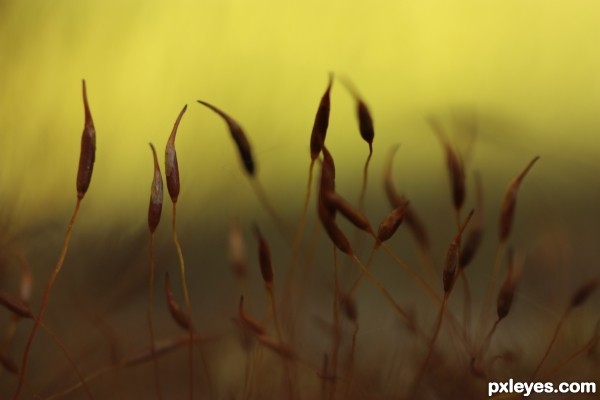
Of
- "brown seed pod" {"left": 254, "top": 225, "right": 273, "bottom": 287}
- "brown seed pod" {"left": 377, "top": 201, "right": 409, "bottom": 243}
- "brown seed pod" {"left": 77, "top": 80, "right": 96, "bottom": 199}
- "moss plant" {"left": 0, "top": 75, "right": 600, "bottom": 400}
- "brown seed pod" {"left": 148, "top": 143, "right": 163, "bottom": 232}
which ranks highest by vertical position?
"brown seed pod" {"left": 77, "top": 80, "right": 96, "bottom": 199}

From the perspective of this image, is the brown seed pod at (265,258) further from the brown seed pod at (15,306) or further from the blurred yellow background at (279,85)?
the blurred yellow background at (279,85)

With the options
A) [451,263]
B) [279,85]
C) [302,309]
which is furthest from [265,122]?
[451,263]

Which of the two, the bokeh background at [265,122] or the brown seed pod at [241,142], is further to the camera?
the bokeh background at [265,122]

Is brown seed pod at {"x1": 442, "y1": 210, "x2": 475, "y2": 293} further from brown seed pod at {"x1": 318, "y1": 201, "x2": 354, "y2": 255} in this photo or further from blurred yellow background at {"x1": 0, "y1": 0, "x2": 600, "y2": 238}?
blurred yellow background at {"x1": 0, "y1": 0, "x2": 600, "y2": 238}

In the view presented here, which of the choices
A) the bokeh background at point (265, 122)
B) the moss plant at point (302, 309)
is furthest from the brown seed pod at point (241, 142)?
the bokeh background at point (265, 122)

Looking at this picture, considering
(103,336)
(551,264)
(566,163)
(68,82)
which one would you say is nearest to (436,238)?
(551,264)

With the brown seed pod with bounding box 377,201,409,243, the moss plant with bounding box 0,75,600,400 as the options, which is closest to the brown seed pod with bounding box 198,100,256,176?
the moss plant with bounding box 0,75,600,400

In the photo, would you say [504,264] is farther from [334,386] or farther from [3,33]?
[3,33]
